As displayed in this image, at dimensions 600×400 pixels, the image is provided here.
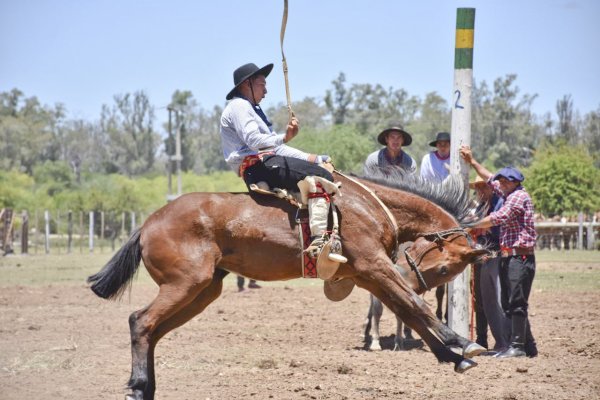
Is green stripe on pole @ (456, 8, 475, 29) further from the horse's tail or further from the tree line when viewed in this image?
the tree line

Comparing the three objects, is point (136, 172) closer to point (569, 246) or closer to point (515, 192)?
point (569, 246)

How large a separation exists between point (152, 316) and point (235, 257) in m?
0.94

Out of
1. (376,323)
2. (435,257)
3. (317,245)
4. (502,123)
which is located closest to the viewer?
(317,245)

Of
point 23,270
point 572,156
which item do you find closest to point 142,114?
point 572,156

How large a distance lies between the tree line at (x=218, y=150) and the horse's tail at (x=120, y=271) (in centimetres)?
3425

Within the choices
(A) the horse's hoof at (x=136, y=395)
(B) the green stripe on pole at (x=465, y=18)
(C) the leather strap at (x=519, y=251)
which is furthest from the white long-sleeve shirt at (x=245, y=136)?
(C) the leather strap at (x=519, y=251)

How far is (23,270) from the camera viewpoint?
26.5 metres

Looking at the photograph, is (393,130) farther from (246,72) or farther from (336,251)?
(336,251)

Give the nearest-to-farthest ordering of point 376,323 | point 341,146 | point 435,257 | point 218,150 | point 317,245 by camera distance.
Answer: point 317,245
point 435,257
point 376,323
point 341,146
point 218,150

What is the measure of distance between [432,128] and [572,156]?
39.3m

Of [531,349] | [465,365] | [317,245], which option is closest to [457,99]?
[317,245]

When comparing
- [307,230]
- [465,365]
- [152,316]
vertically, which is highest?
[307,230]

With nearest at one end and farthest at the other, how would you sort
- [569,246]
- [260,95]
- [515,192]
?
1. [260,95]
2. [515,192]
3. [569,246]

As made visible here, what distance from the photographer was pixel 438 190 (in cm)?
855
